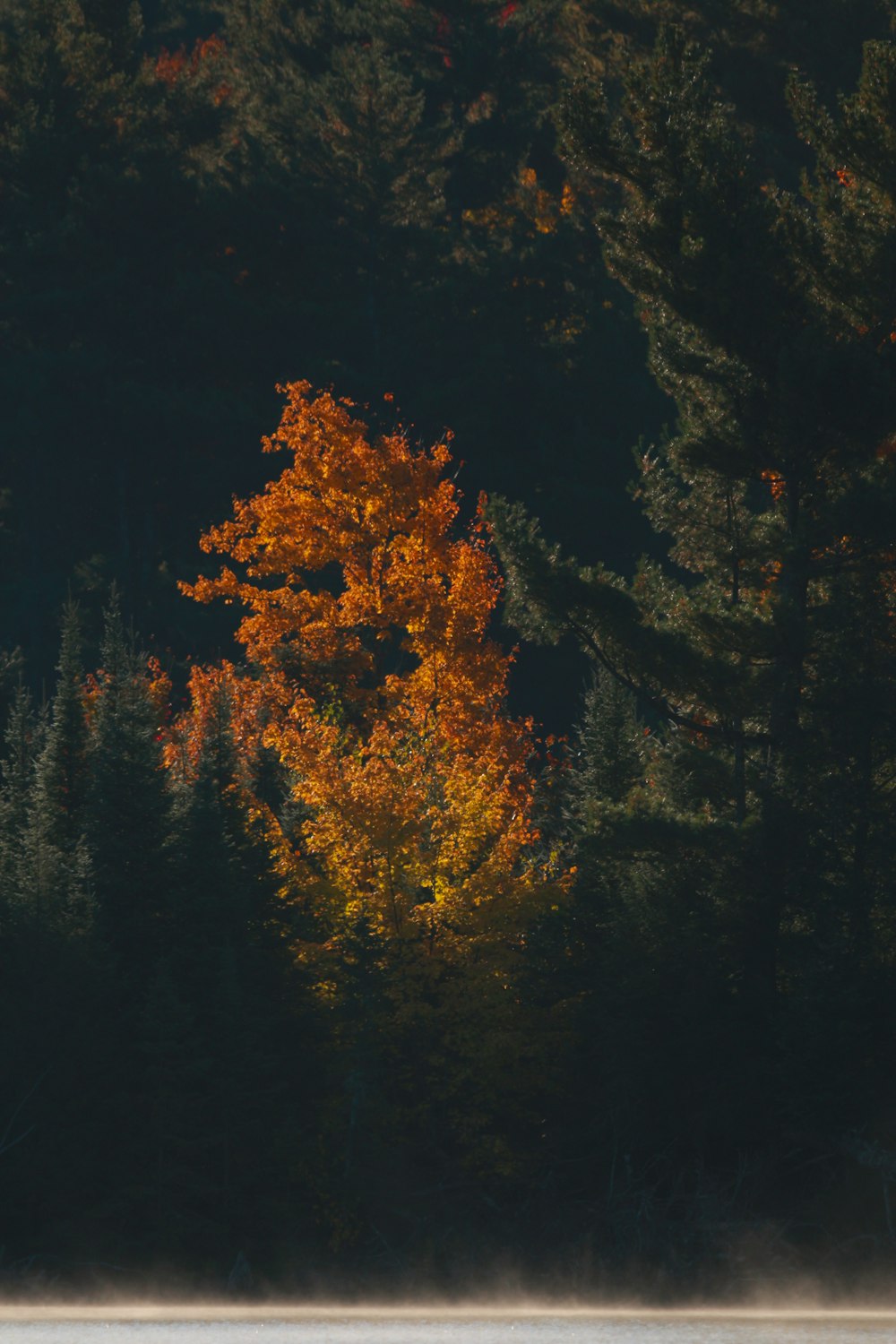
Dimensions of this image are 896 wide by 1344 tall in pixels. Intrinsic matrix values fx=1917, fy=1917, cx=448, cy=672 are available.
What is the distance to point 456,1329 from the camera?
28.6ft

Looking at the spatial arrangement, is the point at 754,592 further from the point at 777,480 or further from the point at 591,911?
the point at 591,911

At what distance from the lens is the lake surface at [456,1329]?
8281 mm

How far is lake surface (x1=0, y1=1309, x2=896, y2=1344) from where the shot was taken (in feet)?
27.2

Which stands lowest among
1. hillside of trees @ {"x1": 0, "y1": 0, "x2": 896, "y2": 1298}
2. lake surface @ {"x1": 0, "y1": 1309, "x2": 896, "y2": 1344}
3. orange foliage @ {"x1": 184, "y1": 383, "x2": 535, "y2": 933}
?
lake surface @ {"x1": 0, "y1": 1309, "x2": 896, "y2": 1344}

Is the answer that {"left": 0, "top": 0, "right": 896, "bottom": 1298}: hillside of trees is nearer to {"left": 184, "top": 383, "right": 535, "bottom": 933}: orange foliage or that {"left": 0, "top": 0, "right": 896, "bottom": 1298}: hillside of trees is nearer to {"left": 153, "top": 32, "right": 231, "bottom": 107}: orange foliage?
{"left": 184, "top": 383, "right": 535, "bottom": 933}: orange foliage

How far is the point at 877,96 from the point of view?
77.0ft

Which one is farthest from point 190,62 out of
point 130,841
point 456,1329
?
point 456,1329

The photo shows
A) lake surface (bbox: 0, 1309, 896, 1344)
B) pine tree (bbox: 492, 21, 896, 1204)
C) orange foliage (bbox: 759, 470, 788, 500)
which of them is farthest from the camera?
orange foliage (bbox: 759, 470, 788, 500)

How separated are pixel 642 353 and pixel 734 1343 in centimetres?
4583

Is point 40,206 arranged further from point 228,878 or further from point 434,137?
point 228,878

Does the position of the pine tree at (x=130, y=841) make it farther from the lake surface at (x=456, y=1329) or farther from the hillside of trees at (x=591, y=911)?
the lake surface at (x=456, y=1329)

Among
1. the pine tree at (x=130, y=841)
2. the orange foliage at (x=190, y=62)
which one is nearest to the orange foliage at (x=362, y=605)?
the pine tree at (x=130, y=841)

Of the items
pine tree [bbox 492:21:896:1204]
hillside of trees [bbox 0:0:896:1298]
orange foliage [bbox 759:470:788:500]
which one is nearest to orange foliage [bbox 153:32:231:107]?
hillside of trees [bbox 0:0:896:1298]

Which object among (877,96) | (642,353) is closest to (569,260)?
(642,353)
